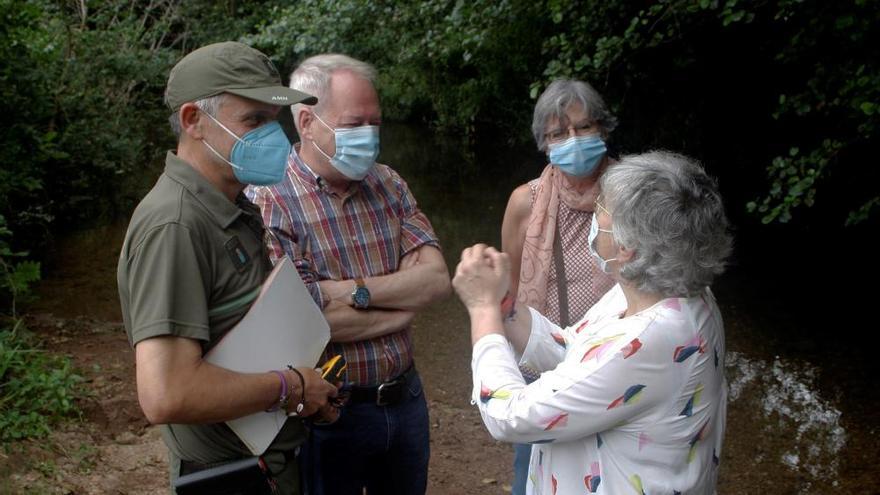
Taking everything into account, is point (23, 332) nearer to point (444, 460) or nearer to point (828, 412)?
point (444, 460)

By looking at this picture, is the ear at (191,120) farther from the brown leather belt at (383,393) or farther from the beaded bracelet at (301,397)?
the brown leather belt at (383,393)

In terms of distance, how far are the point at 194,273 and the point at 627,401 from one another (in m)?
0.99

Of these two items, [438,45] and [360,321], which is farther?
[438,45]

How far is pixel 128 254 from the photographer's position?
1875 millimetres

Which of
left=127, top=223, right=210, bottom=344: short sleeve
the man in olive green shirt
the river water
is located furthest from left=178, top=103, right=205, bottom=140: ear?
the river water

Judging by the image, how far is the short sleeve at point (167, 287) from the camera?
1.79 metres

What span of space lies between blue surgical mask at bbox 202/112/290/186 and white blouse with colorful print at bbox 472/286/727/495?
0.73 m

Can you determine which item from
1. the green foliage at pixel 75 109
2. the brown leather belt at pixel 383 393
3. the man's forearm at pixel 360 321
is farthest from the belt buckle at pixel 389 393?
the green foliage at pixel 75 109

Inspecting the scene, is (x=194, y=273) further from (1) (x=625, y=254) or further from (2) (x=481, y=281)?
(1) (x=625, y=254)

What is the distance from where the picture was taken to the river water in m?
4.50

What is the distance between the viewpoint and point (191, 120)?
2.05 meters

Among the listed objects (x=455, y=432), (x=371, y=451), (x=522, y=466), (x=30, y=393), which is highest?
(x=371, y=451)

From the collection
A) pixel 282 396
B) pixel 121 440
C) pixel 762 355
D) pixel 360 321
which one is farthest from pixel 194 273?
pixel 762 355

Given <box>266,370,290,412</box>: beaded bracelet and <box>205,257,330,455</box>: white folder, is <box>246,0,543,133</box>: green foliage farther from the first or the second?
<box>266,370,290,412</box>: beaded bracelet
